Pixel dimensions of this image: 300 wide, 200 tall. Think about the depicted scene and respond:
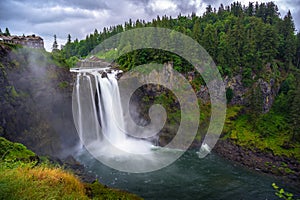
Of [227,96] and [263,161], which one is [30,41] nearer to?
[227,96]

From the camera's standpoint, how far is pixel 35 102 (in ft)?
81.7

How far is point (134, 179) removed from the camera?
21.9m

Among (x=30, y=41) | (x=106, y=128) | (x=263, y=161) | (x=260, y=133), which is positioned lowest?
(x=263, y=161)

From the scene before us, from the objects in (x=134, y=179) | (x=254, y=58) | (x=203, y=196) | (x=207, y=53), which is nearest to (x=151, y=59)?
(x=207, y=53)

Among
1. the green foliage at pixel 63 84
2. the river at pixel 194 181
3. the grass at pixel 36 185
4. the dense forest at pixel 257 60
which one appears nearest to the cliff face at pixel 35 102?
the green foliage at pixel 63 84

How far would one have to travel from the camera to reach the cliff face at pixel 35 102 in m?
21.6

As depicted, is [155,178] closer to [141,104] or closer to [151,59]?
[141,104]

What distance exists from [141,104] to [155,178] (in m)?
15.9

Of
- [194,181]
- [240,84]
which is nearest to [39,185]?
[194,181]

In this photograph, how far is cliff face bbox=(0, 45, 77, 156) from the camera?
21562 millimetres

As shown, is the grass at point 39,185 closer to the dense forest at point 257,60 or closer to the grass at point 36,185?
→ the grass at point 36,185

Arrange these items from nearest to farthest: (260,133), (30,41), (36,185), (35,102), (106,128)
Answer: (36,185)
(35,102)
(106,128)
(260,133)
(30,41)

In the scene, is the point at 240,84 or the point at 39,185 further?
the point at 240,84

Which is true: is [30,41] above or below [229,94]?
above
